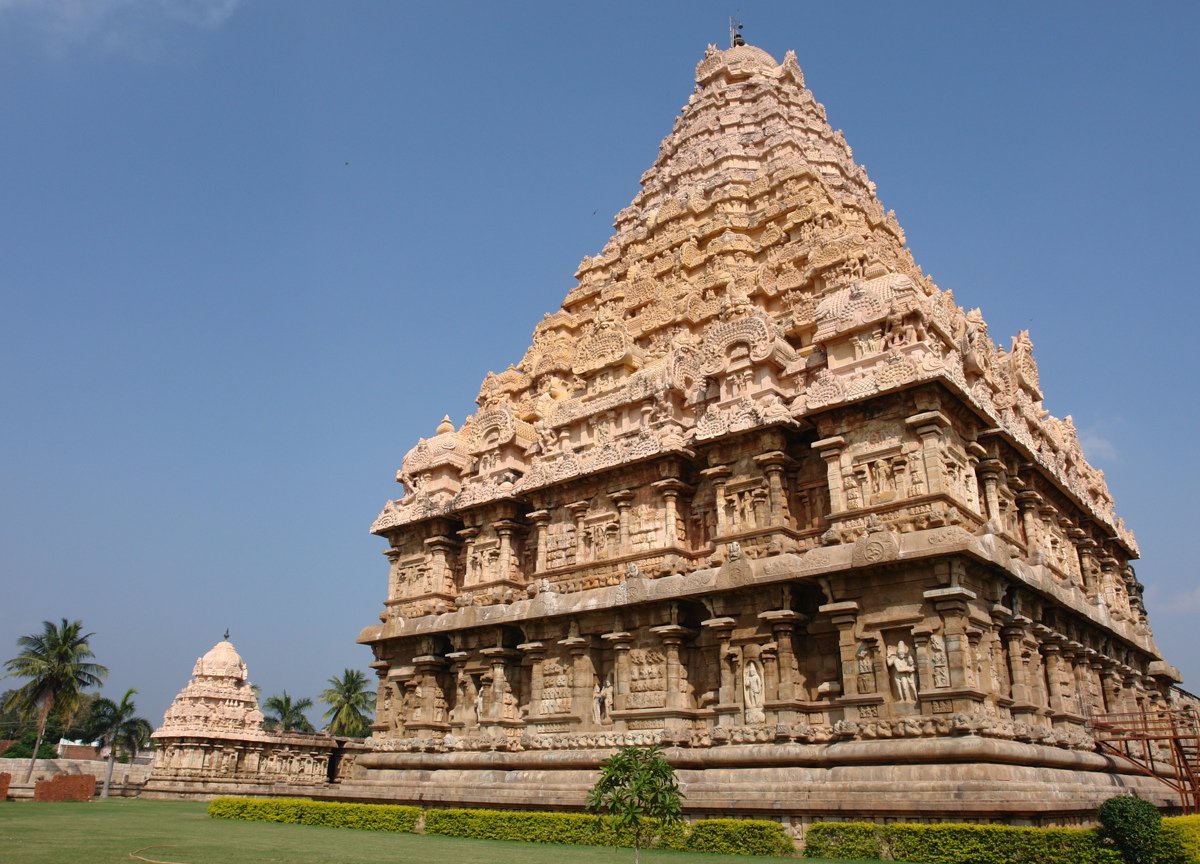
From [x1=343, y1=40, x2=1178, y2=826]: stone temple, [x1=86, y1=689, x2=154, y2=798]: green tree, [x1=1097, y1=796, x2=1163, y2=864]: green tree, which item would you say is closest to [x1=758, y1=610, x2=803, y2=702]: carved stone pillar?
[x1=343, y1=40, x2=1178, y2=826]: stone temple

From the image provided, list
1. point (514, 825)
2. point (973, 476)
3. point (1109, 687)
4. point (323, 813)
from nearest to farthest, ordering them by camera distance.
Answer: point (514, 825)
point (973, 476)
point (323, 813)
point (1109, 687)

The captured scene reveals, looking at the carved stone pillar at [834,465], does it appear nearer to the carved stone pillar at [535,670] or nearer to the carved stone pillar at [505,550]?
the carved stone pillar at [535,670]

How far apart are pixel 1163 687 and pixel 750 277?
59.4 ft

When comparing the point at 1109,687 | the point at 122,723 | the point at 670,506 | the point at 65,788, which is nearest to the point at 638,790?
the point at 670,506

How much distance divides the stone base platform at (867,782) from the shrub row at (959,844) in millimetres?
674

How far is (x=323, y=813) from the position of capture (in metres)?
22.5

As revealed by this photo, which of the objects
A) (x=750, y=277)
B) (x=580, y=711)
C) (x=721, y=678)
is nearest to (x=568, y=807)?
(x=580, y=711)

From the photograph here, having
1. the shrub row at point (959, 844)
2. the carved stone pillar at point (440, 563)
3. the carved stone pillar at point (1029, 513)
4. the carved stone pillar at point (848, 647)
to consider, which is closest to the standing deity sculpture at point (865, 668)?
the carved stone pillar at point (848, 647)

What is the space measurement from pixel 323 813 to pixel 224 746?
1910 cm

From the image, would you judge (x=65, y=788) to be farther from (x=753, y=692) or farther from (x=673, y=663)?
(x=753, y=692)

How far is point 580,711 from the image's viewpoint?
21.1 metres

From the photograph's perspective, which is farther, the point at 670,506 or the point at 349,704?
the point at 349,704

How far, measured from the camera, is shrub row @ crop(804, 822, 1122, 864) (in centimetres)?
1294

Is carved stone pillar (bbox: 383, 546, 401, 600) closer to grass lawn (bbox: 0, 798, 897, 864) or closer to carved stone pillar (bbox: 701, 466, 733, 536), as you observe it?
grass lawn (bbox: 0, 798, 897, 864)
